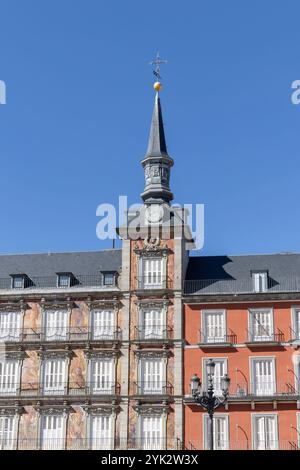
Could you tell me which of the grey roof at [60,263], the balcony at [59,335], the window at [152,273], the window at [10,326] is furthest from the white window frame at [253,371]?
the window at [10,326]

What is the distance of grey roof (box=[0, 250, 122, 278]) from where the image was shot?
62.3 m

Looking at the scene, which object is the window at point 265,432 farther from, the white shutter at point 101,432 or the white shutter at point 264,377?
the white shutter at point 101,432

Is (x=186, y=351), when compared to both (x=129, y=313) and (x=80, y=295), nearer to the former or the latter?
(x=129, y=313)

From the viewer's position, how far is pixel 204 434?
5538 centimetres

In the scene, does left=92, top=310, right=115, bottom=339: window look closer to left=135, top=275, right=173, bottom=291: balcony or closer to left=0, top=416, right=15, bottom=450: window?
left=135, top=275, right=173, bottom=291: balcony

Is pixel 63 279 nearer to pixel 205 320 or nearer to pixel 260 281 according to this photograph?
pixel 205 320

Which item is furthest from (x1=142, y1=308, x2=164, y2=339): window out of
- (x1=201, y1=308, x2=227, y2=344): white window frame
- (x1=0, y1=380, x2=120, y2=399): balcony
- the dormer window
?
(x1=0, y1=380, x2=120, y2=399): balcony

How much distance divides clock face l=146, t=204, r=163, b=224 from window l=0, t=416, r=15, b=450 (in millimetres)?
16322

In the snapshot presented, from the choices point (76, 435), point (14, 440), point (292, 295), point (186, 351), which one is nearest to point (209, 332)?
point (186, 351)

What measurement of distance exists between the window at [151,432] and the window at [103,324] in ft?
20.0

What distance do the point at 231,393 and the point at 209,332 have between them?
4.31 metres
